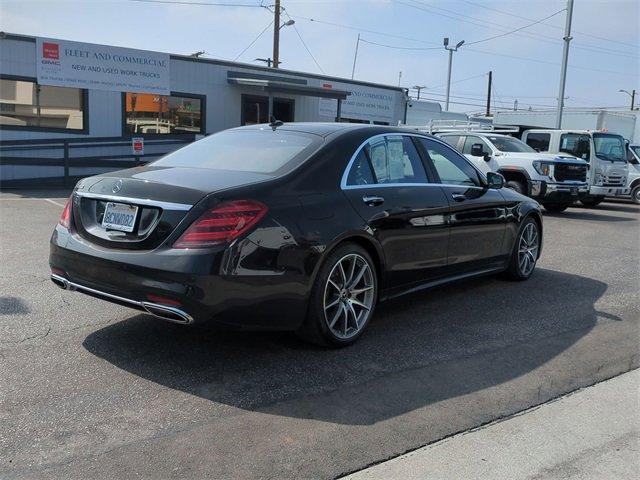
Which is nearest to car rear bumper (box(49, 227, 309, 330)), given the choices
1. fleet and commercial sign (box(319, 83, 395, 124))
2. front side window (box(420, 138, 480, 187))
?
front side window (box(420, 138, 480, 187))

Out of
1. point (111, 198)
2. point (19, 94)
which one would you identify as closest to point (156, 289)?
point (111, 198)

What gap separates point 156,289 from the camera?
362cm

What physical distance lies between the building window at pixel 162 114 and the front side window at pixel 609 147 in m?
11.9

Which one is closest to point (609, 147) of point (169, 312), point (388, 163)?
point (388, 163)

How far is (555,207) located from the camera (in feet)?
49.8

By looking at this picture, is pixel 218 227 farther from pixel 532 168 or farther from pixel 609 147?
pixel 609 147

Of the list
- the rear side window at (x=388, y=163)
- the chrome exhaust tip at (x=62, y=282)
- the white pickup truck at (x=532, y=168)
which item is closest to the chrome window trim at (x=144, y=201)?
the chrome exhaust tip at (x=62, y=282)

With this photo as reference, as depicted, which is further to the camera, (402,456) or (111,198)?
(111,198)

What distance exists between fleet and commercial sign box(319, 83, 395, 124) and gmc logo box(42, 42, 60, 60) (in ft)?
32.8

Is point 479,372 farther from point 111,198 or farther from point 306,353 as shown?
point 111,198

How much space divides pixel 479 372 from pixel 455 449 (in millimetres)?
1079

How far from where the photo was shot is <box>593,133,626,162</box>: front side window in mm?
16406

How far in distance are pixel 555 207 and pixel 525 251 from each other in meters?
9.17

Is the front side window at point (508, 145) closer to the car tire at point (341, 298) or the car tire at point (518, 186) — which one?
the car tire at point (518, 186)
